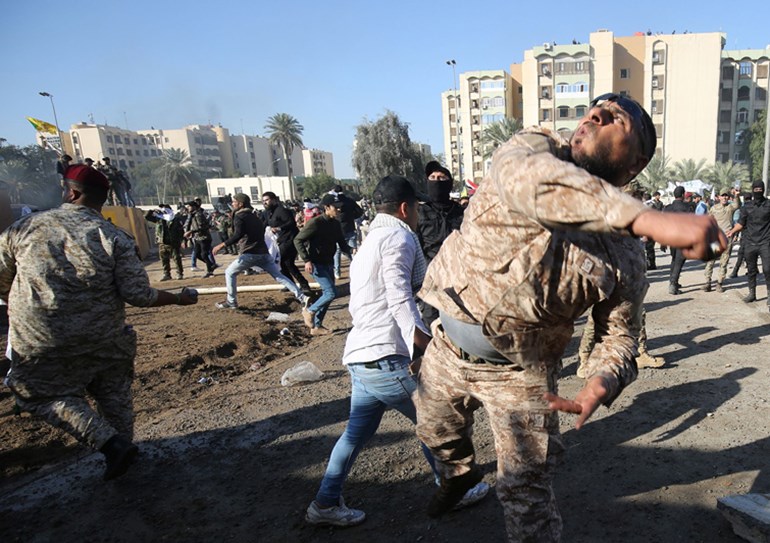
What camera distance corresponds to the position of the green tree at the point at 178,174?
81.8 m

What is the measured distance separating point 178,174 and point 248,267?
271ft

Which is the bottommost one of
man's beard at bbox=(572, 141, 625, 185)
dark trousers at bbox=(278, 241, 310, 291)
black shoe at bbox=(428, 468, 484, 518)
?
black shoe at bbox=(428, 468, 484, 518)

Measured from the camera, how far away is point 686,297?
7906mm

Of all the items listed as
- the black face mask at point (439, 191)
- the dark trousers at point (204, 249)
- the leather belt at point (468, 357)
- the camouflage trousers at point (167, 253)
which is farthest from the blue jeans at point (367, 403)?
the camouflage trousers at point (167, 253)

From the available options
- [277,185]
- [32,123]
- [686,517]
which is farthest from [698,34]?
[686,517]

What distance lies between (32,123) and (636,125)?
30778 mm

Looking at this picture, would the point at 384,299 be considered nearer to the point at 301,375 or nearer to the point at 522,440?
the point at 522,440

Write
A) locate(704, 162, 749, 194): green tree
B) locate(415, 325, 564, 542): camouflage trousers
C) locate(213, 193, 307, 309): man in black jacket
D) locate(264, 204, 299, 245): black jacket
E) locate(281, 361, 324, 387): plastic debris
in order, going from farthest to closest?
1. locate(704, 162, 749, 194): green tree
2. locate(264, 204, 299, 245): black jacket
3. locate(213, 193, 307, 309): man in black jacket
4. locate(281, 361, 324, 387): plastic debris
5. locate(415, 325, 564, 542): camouflage trousers

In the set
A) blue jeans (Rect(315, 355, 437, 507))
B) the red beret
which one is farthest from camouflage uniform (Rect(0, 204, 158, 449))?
blue jeans (Rect(315, 355, 437, 507))

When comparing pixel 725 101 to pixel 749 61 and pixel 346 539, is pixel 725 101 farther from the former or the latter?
pixel 346 539

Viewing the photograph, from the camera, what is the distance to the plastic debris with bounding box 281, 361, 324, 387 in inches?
189

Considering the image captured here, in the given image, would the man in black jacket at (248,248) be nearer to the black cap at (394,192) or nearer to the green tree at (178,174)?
the black cap at (394,192)

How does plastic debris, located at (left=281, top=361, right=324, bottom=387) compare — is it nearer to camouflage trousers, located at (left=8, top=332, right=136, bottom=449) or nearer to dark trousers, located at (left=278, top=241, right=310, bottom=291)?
camouflage trousers, located at (left=8, top=332, right=136, bottom=449)

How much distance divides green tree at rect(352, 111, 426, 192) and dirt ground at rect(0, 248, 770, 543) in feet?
143
